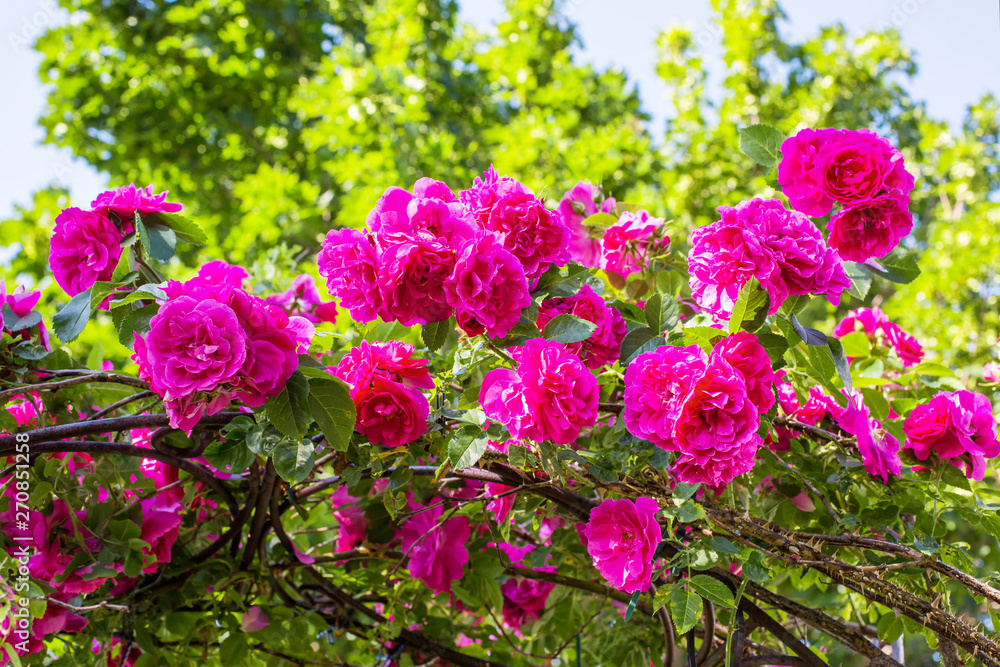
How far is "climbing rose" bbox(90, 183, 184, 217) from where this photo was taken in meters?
0.76

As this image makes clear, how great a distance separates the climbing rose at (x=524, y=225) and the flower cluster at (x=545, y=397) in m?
0.09

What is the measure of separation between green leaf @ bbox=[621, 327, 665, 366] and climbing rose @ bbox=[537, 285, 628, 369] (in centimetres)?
2

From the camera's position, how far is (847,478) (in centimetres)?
88

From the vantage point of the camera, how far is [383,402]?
727 mm

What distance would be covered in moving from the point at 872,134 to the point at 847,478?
41cm

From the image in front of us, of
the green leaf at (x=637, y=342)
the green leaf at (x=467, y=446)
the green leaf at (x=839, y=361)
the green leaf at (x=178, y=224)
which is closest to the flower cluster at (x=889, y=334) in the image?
the green leaf at (x=839, y=361)

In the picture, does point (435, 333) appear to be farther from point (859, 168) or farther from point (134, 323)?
point (859, 168)

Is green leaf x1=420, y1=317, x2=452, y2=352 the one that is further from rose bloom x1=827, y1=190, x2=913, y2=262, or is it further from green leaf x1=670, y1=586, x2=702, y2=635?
rose bloom x1=827, y1=190, x2=913, y2=262

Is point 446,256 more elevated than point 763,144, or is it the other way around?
point 763,144

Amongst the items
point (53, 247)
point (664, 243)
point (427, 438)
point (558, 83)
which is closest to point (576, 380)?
point (427, 438)

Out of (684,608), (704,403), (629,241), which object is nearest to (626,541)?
(684,608)

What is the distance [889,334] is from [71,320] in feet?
3.63

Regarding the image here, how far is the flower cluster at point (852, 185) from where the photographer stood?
77 cm

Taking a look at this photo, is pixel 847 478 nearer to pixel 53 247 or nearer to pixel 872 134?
pixel 872 134
